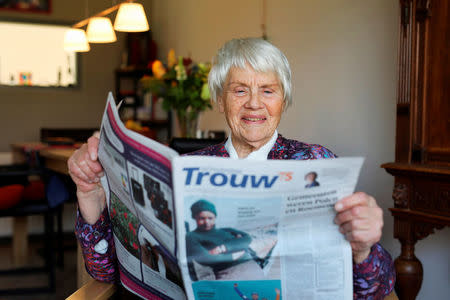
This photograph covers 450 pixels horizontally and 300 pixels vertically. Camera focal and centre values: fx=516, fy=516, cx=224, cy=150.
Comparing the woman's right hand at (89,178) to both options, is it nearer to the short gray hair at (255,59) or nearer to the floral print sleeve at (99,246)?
the floral print sleeve at (99,246)

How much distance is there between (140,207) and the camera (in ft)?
3.05

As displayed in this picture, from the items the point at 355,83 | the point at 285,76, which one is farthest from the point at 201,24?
the point at 285,76

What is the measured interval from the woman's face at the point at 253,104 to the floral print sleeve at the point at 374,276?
50cm

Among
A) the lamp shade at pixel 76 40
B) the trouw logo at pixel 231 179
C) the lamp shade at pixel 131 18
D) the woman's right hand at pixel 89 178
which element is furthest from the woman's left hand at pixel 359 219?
the lamp shade at pixel 76 40

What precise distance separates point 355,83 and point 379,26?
14.1 inches

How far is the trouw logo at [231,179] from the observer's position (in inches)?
31.4

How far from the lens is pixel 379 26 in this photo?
2752mm

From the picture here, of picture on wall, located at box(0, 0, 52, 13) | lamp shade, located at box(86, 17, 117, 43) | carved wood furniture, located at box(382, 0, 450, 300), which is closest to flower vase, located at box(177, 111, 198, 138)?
lamp shade, located at box(86, 17, 117, 43)

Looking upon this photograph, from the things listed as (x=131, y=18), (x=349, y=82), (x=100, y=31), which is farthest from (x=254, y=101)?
(x=100, y=31)

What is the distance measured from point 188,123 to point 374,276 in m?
2.41

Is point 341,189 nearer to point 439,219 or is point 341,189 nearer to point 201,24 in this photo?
point 439,219

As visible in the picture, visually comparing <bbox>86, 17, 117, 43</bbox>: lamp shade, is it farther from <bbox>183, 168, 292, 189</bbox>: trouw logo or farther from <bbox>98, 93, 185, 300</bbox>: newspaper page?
<bbox>183, 168, 292, 189</bbox>: trouw logo

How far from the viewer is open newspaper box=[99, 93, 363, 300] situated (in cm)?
80

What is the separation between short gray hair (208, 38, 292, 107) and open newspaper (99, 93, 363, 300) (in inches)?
18.8
